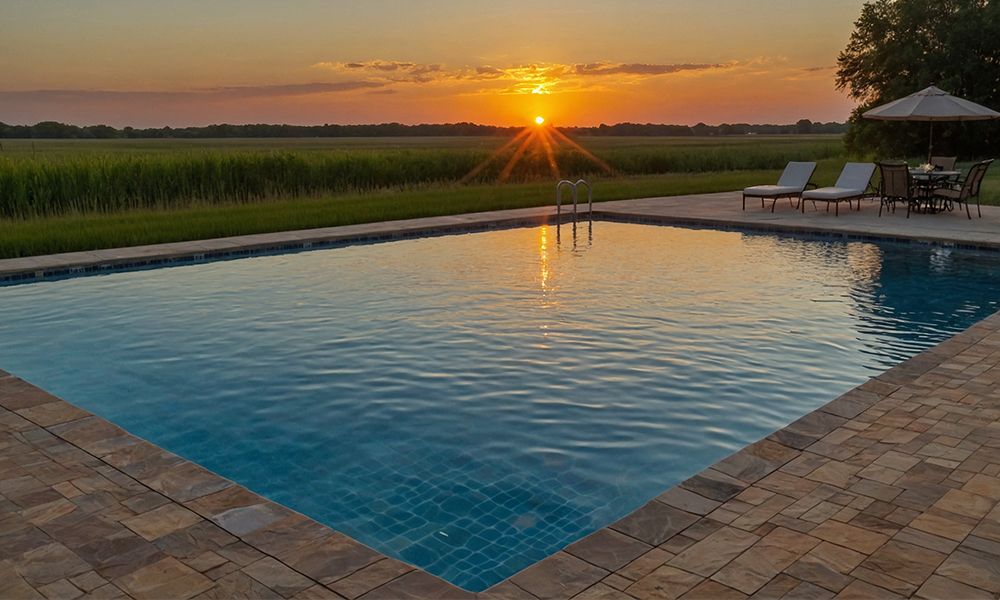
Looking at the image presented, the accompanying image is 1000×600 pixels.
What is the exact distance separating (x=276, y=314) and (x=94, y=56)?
23.0m

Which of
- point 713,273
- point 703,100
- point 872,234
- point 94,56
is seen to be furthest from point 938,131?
point 94,56

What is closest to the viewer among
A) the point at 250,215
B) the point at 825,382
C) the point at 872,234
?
the point at 825,382

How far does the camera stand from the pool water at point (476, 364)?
4266 mm

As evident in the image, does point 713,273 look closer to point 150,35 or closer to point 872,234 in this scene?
point 872,234

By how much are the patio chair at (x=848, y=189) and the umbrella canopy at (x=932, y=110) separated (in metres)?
1.02

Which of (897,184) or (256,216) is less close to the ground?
(897,184)

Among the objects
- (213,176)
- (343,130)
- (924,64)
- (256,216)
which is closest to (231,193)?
(213,176)

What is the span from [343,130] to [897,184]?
98.1 meters

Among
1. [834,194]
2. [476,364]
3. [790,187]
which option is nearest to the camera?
[476,364]

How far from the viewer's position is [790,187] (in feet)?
52.1

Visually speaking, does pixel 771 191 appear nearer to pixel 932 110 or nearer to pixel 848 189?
pixel 848 189

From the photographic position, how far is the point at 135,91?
4272cm

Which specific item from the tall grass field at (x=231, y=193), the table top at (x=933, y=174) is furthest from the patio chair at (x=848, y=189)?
the tall grass field at (x=231, y=193)

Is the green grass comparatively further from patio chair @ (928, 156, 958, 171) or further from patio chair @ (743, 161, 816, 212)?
patio chair @ (928, 156, 958, 171)
